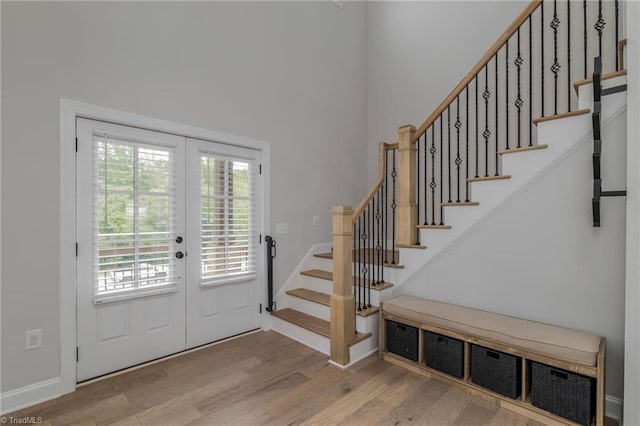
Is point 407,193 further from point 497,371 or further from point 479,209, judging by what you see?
point 497,371

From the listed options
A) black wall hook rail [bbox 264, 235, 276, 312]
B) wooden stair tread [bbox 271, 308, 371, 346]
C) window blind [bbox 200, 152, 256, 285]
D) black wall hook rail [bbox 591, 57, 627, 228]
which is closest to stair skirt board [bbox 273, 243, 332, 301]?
black wall hook rail [bbox 264, 235, 276, 312]

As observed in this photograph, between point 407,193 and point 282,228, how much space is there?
150 centimetres

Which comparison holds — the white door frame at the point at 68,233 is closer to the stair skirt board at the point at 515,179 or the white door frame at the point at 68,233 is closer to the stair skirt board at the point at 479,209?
the stair skirt board at the point at 479,209

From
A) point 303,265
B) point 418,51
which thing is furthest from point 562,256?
point 418,51

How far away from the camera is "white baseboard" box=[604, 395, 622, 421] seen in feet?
6.43

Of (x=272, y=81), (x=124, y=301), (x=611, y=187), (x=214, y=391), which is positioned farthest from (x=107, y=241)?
(x=611, y=187)

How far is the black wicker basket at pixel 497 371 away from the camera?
2.10 metres

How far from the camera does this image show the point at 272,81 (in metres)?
3.60

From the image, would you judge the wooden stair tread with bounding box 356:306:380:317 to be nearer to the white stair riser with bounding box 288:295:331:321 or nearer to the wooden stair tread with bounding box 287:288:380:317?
the wooden stair tread with bounding box 287:288:380:317

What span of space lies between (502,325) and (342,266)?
4.16 ft

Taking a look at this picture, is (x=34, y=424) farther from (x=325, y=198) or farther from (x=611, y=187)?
(x=611, y=187)

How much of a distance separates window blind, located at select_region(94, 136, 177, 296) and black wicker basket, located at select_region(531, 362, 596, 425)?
2.94 m

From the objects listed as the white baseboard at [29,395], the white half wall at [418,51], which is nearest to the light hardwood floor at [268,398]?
the white baseboard at [29,395]

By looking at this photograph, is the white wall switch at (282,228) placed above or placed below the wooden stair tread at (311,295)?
above
